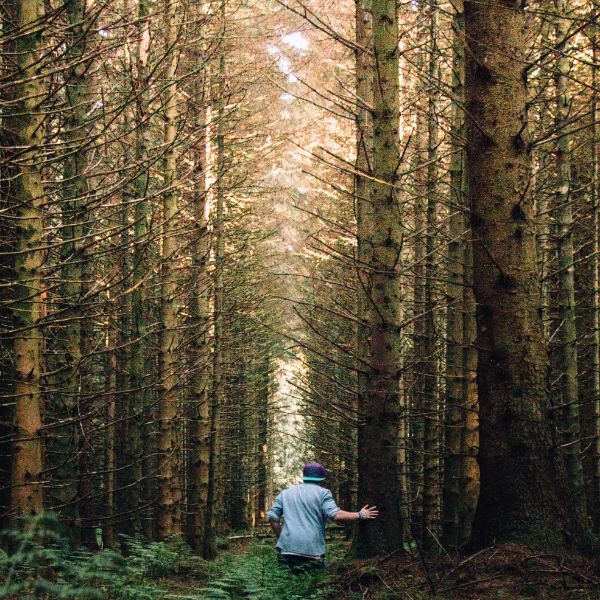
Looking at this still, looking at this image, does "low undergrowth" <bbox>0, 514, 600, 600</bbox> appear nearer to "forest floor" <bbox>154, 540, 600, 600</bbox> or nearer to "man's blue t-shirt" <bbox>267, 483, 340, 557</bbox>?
"forest floor" <bbox>154, 540, 600, 600</bbox>

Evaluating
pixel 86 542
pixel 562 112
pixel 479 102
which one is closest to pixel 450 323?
pixel 562 112

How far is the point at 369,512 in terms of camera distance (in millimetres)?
5113

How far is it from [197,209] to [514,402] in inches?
363

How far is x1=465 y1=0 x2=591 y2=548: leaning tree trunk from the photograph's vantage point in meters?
3.70

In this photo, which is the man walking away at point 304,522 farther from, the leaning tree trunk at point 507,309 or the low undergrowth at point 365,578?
the leaning tree trunk at point 507,309

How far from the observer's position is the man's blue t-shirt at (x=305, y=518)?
5754mm

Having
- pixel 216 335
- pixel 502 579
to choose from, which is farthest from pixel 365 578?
pixel 216 335

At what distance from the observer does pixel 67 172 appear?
654cm

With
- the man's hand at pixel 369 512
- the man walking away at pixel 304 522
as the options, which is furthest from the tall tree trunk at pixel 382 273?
the man walking away at pixel 304 522

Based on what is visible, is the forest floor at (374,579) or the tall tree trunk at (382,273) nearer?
the forest floor at (374,579)

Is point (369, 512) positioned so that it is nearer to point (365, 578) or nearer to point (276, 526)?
point (365, 578)

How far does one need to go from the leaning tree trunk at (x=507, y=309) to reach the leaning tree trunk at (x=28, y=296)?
3289 mm

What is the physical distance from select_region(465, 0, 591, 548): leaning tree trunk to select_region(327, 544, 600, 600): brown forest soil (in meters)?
0.20

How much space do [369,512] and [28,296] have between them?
346cm
